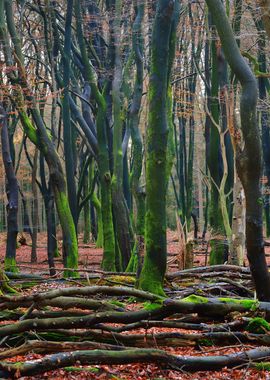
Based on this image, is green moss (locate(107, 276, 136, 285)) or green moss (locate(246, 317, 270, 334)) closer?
green moss (locate(246, 317, 270, 334))

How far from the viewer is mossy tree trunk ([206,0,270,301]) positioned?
6.38m

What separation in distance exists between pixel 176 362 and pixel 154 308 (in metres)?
0.95

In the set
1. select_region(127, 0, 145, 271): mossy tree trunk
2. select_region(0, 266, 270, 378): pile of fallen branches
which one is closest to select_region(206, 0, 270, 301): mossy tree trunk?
select_region(0, 266, 270, 378): pile of fallen branches

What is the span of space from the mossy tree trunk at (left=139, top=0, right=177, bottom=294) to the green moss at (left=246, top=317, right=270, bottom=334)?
72.9 inches

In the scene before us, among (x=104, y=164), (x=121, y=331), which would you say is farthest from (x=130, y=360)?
(x=104, y=164)

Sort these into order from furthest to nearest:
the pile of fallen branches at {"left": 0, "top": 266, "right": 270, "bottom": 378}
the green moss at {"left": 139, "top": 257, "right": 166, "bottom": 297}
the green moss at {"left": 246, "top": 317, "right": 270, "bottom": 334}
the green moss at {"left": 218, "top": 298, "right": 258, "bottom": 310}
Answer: the green moss at {"left": 139, "top": 257, "right": 166, "bottom": 297} → the green moss at {"left": 218, "top": 298, "right": 258, "bottom": 310} → the green moss at {"left": 246, "top": 317, "right": 270, "bottom": 334} → the pile of fallen branches at {"left": 0, "top": 266, "right": 270, "bottom": 378}

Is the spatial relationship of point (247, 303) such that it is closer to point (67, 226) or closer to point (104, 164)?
point (67, 226)

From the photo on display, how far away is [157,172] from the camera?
7.67 metres

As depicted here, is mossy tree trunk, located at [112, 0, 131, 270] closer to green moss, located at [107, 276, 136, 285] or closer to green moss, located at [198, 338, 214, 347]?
green moss, located at [107, 276, 136, 285]

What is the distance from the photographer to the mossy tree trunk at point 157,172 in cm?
764

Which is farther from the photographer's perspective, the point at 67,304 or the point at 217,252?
the point at 217,252

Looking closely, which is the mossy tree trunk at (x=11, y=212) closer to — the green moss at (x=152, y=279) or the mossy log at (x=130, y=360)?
the green moss at (x=152, y=279)

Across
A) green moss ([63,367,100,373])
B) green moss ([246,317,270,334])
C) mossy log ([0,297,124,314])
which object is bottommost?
green moss ([63,367,100,373])

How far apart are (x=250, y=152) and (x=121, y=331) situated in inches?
102
